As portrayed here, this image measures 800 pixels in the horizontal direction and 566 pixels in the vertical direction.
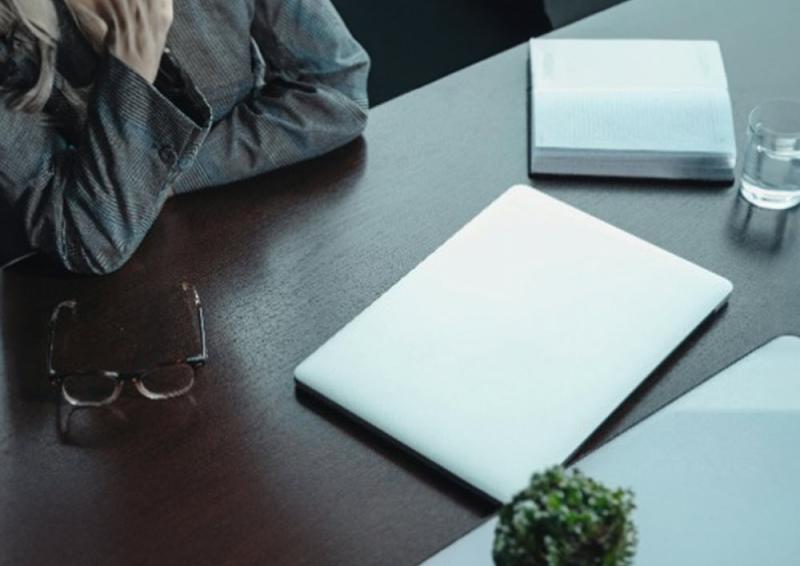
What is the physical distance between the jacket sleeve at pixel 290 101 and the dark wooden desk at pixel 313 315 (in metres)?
0.02

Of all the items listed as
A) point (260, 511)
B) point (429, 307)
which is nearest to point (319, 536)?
point (260, 511)

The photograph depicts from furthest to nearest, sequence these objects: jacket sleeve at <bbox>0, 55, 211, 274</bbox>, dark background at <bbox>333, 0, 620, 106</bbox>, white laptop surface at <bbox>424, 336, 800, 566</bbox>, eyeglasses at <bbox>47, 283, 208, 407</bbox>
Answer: dark background at <bbox>333, 0, 620, 106</bbox>, jacket sleeve at <bbox>0, 55, 211, 274</bbox>, eyeglasses at <bbox>47, 283, 208, 407</bbox>, white laptop surface at <bbox>424, 336, 800, 566</bbox>

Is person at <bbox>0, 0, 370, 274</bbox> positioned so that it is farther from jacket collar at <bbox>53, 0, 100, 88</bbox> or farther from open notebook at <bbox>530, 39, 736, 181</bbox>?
open notebook at <bbox>530, 39, 736, 181</bbox>

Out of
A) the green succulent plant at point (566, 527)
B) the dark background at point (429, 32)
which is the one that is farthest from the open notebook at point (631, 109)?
the dark background at point (429, 32)

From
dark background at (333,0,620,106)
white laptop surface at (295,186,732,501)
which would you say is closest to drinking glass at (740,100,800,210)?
white laptop surface at (295,186,732,501)

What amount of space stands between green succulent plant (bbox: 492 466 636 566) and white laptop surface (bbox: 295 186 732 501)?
0.30 metres

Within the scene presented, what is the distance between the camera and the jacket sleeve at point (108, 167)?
117 cm

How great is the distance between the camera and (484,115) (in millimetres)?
1325

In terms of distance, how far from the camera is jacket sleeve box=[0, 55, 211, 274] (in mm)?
1169

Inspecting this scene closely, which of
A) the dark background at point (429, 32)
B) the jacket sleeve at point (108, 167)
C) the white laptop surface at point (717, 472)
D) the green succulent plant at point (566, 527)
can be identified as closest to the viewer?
the green succulent plant at point (566, 527)

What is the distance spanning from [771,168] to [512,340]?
1.20ft

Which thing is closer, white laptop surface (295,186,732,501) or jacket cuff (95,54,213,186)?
white laptop surface (295,186,732,501)

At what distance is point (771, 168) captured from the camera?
1.18 metres

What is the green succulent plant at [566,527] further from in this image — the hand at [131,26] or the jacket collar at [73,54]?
the jacket collar at [73,54]
